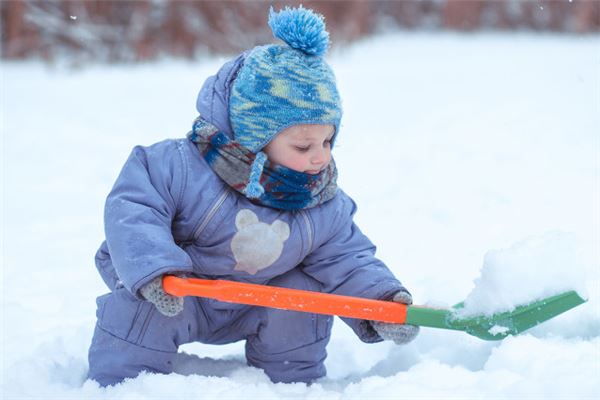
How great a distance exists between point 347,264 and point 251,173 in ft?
1.10

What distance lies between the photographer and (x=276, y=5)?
6719 millimetres

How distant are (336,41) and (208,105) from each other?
5511 millimetres

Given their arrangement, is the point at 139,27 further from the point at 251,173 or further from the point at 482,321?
the point at 482,321

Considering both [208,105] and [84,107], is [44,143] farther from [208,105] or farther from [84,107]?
[208,105]

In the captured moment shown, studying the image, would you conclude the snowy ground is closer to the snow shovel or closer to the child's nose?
the snow shovel

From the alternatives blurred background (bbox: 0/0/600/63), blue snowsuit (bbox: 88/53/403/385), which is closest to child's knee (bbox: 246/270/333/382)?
blue snowsuit (bbox: 88/53/403/385)

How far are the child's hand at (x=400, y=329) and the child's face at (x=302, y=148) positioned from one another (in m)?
0.34

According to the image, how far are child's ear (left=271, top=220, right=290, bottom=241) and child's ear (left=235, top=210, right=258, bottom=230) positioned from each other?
0.05 m

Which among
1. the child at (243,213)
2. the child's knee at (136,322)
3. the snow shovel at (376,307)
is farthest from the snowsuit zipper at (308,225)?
the child's knee at (136,322)

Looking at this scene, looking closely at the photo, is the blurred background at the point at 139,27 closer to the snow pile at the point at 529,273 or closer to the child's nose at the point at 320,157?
the child's nose at the point at 320,157

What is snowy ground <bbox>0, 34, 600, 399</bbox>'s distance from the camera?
1.72 meters

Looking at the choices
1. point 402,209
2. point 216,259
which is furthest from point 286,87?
point 402,209

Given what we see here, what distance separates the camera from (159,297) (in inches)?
66.7

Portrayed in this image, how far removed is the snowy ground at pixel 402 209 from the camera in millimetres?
1716
